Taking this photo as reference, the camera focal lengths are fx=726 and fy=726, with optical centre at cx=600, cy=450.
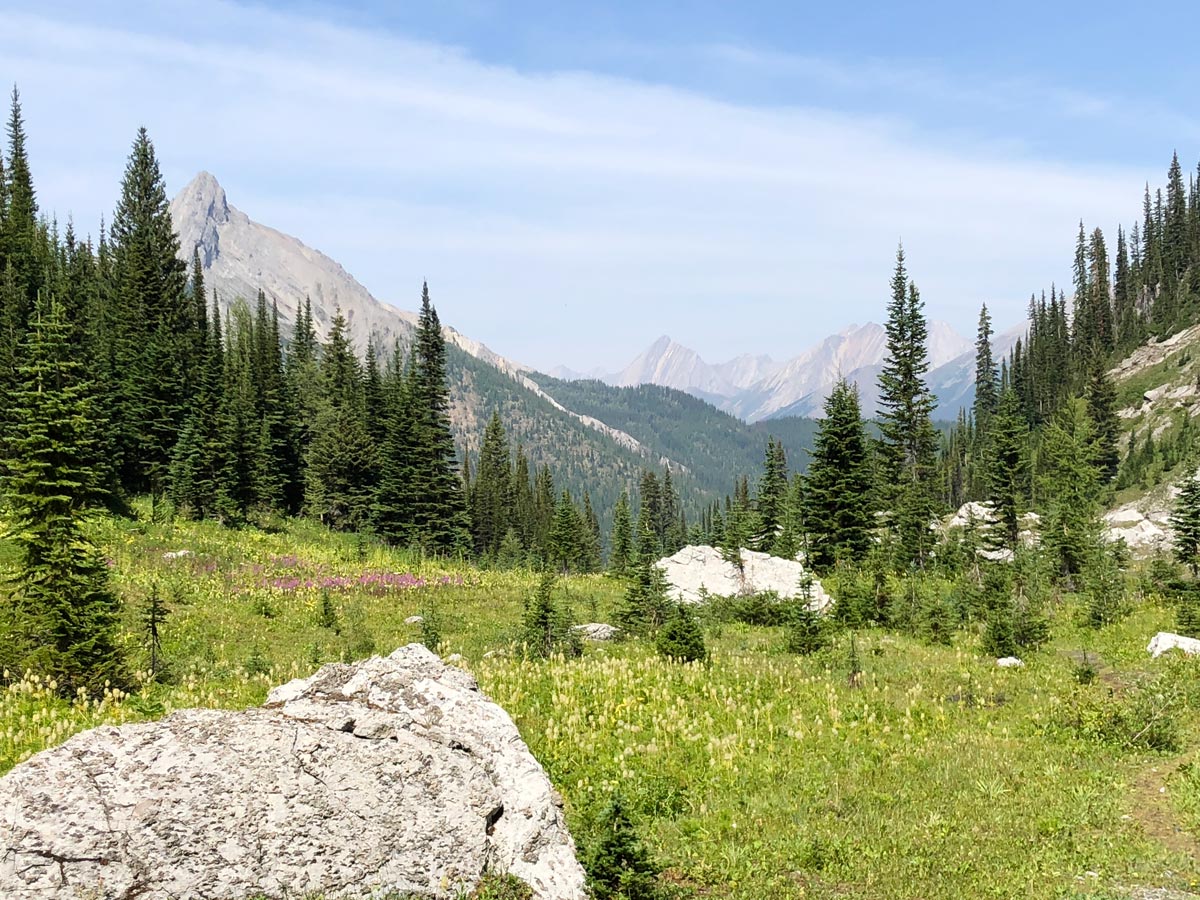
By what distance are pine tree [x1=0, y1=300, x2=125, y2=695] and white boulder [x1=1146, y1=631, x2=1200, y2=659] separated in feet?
80.1

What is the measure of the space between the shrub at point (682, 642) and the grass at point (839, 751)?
30.7 inches

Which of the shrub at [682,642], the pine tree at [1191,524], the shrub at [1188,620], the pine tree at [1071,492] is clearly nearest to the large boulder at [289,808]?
the shrub at [682,642]

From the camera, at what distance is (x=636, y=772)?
10.6 metres

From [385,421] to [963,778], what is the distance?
194 ft

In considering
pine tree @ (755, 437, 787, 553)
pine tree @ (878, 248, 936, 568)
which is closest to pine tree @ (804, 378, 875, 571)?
pine tree @ (878, 248, 936, 568)

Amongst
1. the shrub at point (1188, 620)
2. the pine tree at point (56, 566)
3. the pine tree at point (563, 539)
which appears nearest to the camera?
the pine tree at point (56, 566)

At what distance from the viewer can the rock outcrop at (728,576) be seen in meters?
30.6

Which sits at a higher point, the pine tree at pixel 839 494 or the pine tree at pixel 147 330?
the pine tree at pixel 147 330

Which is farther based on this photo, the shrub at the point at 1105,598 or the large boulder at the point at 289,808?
the shrub at the point at 1105,598

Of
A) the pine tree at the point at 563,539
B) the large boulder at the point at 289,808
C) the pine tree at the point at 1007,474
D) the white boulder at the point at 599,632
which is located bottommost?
the pine tree at the point at 563,539

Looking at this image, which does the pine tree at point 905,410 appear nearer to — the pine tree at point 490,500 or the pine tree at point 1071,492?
the pine tree at point 1071,492

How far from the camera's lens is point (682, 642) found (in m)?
16.9

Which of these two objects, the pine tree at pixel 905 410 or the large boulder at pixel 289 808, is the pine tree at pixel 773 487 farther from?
the large boulder at pixel 289 808

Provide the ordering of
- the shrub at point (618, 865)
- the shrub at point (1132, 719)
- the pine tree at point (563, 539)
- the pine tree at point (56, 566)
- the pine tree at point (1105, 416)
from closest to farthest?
the shrub at point (618, 865), the shrub at point (1132, 719), the pine tree at point (56, 566), the pine tree at point (563, 539), the pine tree at point (1105, 416)
